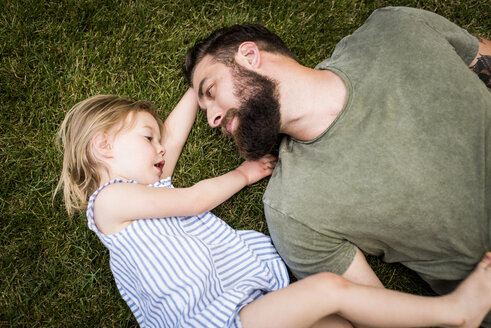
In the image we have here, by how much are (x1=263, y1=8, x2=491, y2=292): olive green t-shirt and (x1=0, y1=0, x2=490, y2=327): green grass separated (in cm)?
68

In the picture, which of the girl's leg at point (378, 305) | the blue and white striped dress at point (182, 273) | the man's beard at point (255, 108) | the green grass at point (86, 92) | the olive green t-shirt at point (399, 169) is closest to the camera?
the girl's leg at point (378, 305)

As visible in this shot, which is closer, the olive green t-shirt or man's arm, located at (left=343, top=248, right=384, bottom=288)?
the olive green t-shirt

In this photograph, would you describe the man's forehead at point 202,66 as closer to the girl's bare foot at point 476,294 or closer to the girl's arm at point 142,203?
the girl's arm at point 142,203

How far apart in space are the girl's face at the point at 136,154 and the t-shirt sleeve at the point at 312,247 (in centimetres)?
96

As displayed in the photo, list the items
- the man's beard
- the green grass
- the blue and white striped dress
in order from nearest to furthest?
1. the blue and white striped dress
2. the man's beard
3. the green grass

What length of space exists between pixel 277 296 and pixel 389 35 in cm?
197

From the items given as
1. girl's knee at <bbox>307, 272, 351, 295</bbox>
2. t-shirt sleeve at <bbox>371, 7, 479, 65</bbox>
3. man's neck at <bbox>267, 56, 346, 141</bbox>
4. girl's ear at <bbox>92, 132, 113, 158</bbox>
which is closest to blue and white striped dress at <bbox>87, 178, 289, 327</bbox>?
girl's ear at <bbox>92, 132, 113, 158</bbox>

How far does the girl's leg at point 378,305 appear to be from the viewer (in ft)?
7.28

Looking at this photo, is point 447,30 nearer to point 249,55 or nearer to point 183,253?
point 249,55

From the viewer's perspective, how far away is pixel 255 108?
2561 mm

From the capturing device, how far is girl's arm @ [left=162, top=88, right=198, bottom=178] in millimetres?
3080

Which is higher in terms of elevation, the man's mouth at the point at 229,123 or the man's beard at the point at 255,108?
the man's beard at the point at 255,108

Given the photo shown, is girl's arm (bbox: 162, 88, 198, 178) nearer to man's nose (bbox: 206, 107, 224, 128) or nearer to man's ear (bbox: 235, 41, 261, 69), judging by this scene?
man's nose (bbox: 206, 107, 224, 128)

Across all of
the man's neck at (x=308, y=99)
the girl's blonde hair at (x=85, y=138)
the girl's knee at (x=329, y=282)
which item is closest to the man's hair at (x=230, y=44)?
the man's neck at (x=308, y=99)
